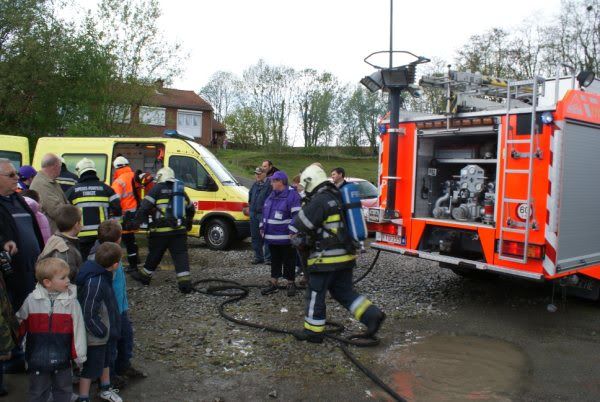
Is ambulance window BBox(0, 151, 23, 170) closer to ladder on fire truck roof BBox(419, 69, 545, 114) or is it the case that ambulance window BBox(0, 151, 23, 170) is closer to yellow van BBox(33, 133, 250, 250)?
yellow van BBox(33, 133, 250, 250)

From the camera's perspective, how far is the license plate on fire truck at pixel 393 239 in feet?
22.7

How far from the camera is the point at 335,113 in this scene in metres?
47.2

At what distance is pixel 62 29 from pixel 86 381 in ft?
55.1

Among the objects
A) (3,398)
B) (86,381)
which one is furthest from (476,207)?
(3,398)

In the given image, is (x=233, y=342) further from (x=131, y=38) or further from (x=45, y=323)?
(x=131, y=38)

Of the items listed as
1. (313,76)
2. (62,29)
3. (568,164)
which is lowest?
(568,164)

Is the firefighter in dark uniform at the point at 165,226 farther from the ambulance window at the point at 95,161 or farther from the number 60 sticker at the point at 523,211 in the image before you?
the number 60 sticker at the point at 523,211

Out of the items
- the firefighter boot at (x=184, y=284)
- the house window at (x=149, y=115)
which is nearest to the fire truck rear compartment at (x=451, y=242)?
the firefighter boot at (x=184, y=284)

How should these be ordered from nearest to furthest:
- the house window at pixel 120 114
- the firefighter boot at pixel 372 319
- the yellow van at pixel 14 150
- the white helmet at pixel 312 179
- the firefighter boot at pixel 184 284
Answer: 1. the firefighter boot at pixel 372 319
2. the white helmet at pixel 312 179
3. the firefighter boot at pixel 184 284
4. the yellow van at pixel 14 150
5. the house window at pixel 120 114

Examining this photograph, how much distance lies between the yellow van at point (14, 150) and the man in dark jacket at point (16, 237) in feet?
23.7

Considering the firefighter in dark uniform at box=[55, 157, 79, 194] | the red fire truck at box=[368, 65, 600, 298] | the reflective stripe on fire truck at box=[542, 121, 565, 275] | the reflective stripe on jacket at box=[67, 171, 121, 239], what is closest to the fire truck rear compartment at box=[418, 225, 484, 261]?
the red fire truck at box=[368, 65, 600, 298]

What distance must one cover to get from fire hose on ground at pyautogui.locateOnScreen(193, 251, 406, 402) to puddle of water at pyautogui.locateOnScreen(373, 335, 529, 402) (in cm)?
19

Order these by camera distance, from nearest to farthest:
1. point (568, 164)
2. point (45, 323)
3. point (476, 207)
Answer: point (45, 323)
point (568, 164)
point (476, 207)

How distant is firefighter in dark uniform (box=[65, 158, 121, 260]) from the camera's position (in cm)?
596
